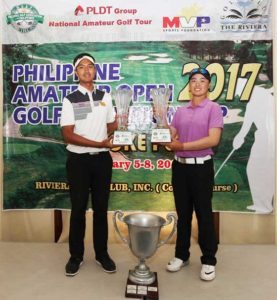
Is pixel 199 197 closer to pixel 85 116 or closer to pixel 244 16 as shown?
pixel 85 116

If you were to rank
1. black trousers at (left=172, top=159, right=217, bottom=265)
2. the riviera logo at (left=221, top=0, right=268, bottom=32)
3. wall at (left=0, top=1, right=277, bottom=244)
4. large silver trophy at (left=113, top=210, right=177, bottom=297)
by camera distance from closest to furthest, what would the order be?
1. large silver trophy at (left=113, top=210, right=177, bottom=297)
2. black trousers at (left=172, top=159, right=217, bottom=265)
3. the riviera logo at (left=221, top=0, right=268, bottom=32)
4. wall at (left=0, top=1, right=277, bottom=244)

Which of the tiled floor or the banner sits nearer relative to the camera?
the tiled floor

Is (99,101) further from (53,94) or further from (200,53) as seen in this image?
(200,53)

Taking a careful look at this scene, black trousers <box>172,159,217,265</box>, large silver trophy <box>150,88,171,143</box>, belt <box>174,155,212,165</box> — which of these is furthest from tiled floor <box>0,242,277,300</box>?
large silver trophy <box>150,88,171,143</box>

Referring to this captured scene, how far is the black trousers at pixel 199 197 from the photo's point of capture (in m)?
2.40

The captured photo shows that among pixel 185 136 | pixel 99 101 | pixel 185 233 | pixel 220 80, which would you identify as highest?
pixel 220 80

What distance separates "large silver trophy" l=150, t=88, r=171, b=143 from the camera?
7.62 ft

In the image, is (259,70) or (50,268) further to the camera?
(259,70)

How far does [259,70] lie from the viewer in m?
2.99

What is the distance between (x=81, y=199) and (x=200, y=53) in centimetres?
155

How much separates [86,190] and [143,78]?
3.68 feet

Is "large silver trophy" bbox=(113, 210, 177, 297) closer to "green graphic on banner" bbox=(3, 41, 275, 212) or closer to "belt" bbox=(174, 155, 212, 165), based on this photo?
"belt" bbox=(174, 155, 212, 165)

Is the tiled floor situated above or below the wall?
below

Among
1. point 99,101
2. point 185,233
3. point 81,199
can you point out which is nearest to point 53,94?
point 99,101
